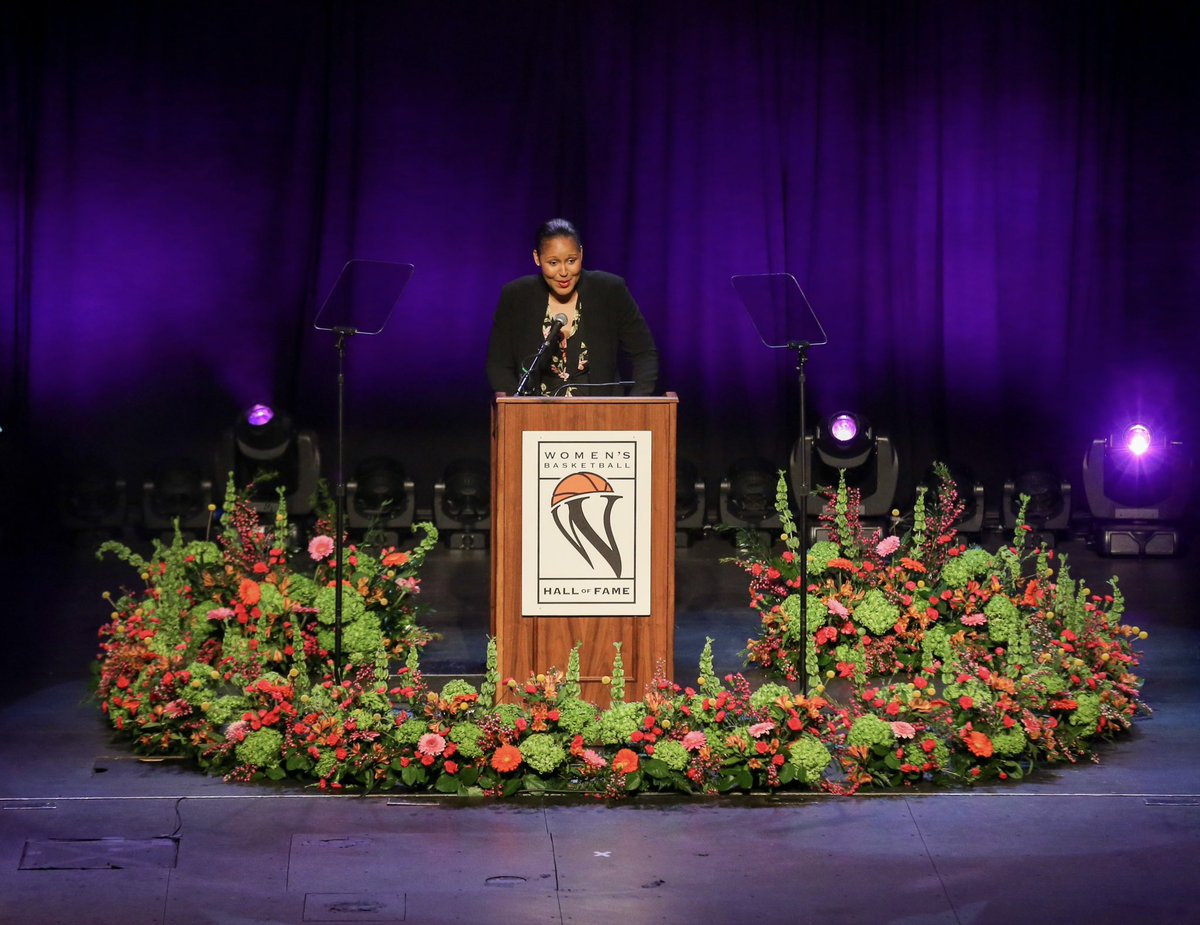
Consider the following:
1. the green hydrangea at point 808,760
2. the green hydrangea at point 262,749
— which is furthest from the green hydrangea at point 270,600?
the green hydrangea at point 808,760

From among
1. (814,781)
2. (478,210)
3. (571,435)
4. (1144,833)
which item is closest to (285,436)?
(478,210)

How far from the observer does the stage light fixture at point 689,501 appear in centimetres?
893

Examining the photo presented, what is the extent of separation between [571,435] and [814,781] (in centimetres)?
107

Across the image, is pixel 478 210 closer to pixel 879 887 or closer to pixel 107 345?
pixel 107 345

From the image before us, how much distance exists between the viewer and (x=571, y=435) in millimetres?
4477

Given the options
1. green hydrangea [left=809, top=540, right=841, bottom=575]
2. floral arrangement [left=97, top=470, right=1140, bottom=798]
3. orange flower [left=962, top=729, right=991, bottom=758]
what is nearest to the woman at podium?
floral arrangement [left=97, top=470, right=1140, bottom=798]

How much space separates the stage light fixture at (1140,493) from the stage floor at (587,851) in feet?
12.9

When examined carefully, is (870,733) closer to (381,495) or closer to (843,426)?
(843,426)

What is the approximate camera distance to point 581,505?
449 centimetres

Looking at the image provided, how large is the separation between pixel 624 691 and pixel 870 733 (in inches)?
26.1

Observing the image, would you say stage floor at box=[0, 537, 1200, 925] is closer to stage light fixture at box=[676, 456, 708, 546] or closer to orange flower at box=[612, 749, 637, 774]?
orange flower at box=[612, 749, 637, 774]

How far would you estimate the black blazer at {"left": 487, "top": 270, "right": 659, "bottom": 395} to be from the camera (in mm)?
5004

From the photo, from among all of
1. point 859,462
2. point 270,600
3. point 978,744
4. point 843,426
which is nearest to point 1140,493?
point 859,462

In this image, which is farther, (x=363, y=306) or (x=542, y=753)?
(x=363, y=306)
